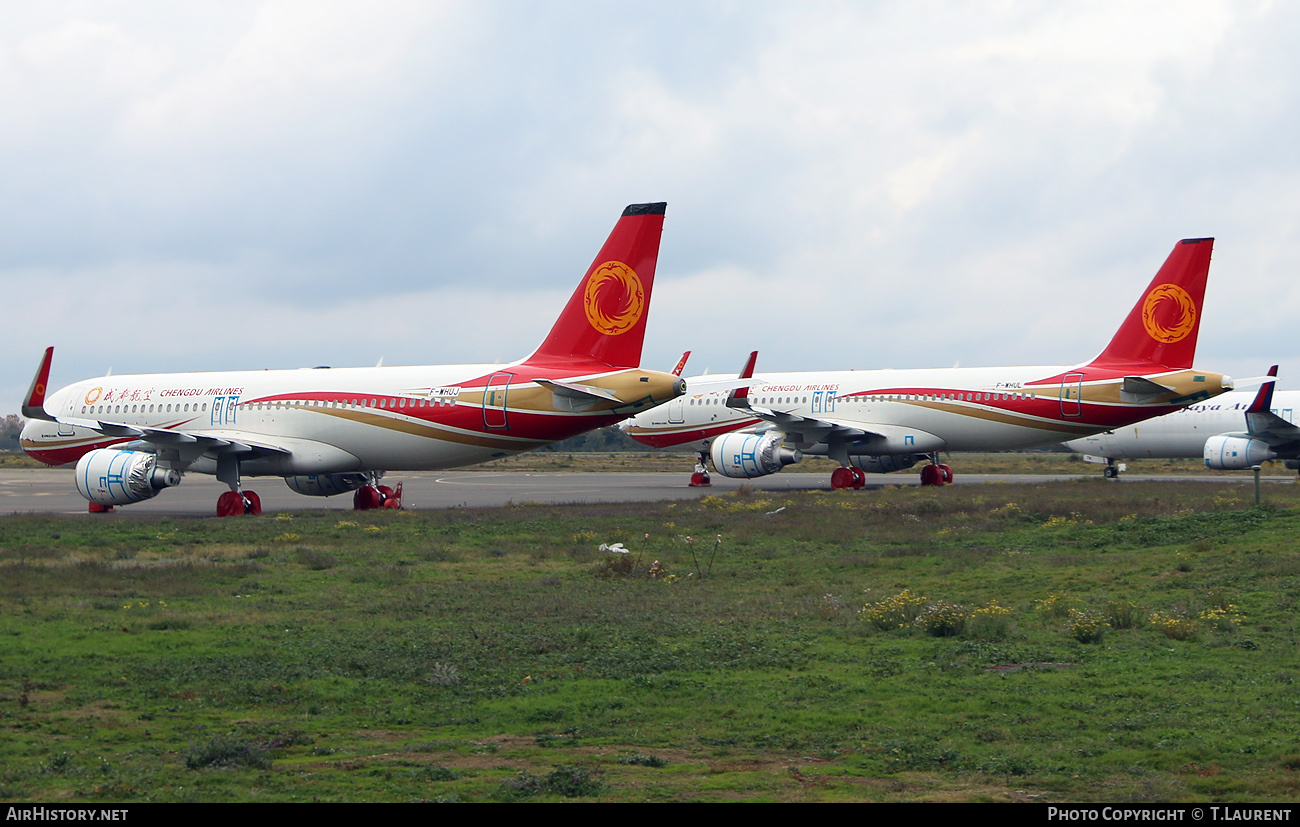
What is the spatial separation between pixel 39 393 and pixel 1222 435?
4135 centimetres

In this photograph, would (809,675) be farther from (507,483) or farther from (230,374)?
(507,483)

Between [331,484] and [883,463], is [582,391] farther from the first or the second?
[883,463]

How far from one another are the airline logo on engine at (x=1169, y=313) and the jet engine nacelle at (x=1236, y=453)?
7676 mm

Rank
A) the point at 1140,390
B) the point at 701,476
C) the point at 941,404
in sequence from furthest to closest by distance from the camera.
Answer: the point at 701,476 < the point at 941,404 < the point at 1140,390

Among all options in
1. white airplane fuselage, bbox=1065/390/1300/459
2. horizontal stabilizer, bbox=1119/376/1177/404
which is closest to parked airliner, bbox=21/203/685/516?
horizontal stabilizer, bbox=1119/376/1177/404

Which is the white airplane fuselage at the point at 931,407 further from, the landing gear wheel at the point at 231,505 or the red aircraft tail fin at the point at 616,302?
the landing gear wheel at the point at 231,505

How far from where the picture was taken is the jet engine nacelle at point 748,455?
3925cm

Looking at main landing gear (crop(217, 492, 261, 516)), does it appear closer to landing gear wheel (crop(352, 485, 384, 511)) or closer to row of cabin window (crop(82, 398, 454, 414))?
row of cabin window (crop(82, 398, 454, 414))

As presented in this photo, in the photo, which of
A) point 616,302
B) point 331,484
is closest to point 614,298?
point 616,302

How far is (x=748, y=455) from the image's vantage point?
129 ft

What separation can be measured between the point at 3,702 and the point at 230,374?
84.0 feet

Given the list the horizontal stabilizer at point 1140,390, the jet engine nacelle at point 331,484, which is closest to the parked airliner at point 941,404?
the horizontal stabilizer at point 1140,390

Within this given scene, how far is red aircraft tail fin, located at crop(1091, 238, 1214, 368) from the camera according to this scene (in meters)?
36.4

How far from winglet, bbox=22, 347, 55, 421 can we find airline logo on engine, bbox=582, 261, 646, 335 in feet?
43.4
